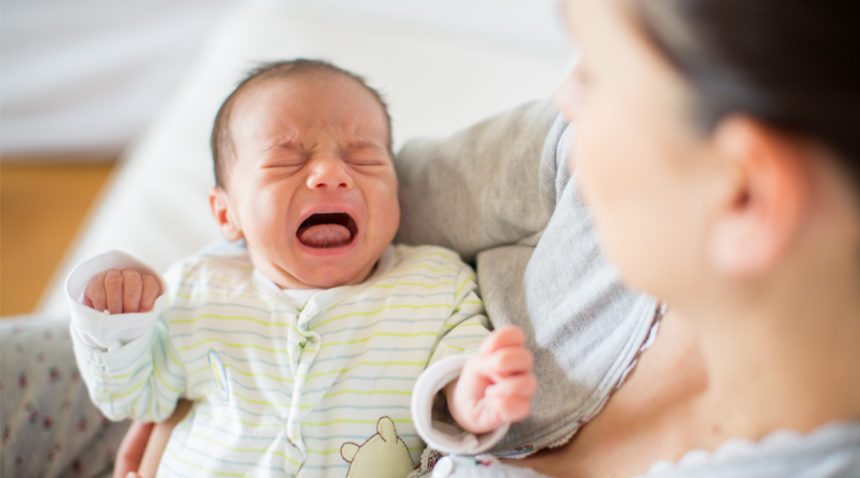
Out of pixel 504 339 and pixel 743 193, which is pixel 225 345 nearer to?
pixel 504 339

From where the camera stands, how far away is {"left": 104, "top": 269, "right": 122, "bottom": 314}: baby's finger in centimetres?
100

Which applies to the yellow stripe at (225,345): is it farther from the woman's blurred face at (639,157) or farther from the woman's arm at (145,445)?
the woman's blurred face at (639,157)

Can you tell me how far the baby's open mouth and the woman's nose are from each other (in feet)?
0.14

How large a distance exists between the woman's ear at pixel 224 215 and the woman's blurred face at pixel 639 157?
0.60 meters

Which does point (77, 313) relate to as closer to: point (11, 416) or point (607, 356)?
point (11, 416)

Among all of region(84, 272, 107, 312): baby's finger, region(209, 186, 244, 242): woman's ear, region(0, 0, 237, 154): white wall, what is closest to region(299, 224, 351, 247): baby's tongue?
region(209, 186, 244, 242): woman's ear

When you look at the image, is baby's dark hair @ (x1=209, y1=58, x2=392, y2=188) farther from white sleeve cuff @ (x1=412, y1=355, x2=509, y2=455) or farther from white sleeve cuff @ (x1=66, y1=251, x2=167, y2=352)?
white sleeve cuff @ (x1=412, y1=355, x2=509, y2=455)

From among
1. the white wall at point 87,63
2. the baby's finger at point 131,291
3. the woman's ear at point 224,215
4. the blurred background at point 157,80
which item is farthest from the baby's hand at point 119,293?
the white wall at point 87,63

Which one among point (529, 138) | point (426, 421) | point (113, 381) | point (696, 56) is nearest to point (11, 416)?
point (113, 381)

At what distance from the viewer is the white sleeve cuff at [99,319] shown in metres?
0.97

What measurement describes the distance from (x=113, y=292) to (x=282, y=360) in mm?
219

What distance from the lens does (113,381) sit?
1.01 meters

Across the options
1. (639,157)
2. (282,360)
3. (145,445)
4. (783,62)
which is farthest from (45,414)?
(783,62)

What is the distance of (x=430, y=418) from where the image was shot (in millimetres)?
885
